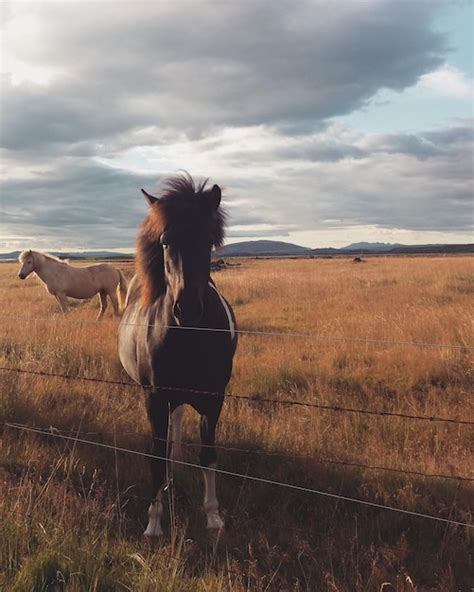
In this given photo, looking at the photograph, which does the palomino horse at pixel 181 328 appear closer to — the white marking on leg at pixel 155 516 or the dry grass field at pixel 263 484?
the white marking on leg at pixel 155 516

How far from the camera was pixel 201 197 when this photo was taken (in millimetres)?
3770

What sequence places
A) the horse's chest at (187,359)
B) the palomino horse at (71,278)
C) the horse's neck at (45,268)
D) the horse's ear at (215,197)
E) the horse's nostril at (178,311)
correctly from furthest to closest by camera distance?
the horse's neck at (45,268) → the palomino horse at (71,278) → the horse's ear at (215,197) → the horse's chest at (187,359) → the horse's nostril at (178,311)

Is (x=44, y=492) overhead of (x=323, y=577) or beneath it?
overhead

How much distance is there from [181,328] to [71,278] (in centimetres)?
1221

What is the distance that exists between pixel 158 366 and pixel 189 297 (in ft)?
2.43

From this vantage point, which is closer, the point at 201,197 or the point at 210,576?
the point at 210,576

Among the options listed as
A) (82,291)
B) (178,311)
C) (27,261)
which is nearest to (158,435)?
(178,311)

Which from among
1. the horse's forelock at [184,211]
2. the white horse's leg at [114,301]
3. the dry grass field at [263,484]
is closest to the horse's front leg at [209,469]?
the dry grass field at [263,484]

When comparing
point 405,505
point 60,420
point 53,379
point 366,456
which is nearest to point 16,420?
point 60,420

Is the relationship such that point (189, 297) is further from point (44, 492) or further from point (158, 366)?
point (44, 492)

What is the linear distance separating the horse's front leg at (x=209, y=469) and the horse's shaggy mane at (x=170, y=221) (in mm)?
1095

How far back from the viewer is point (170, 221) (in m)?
3.54

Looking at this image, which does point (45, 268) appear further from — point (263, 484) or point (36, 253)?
point (263, 484)

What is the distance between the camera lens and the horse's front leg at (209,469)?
3530 mm
